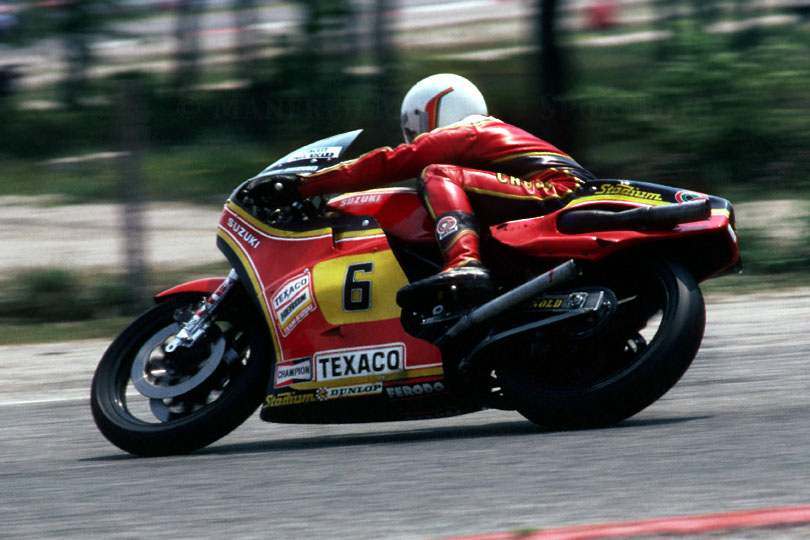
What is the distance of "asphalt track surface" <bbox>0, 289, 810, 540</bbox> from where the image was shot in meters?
3.57

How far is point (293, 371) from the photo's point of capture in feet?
16.0

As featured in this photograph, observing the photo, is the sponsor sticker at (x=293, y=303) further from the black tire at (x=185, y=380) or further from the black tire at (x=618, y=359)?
the black tire at (x=618, y=359)

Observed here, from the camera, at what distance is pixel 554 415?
181 inches

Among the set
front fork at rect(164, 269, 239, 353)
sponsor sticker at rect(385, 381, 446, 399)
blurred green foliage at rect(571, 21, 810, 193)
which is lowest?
blurred green foliage at rect(571, 21, 810, 193)

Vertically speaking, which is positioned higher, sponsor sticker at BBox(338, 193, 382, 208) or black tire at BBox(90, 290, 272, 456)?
sponsor sticker at BBox(338, 193, 382, 208)

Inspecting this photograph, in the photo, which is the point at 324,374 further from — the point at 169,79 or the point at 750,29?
the point at 169,79

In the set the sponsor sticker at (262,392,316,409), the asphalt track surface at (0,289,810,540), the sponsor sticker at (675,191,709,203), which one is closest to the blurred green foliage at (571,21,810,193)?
the asphalt track surface at (0,289,810,540)

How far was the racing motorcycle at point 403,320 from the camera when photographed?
4516mm

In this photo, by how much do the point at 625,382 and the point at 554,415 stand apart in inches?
12.7

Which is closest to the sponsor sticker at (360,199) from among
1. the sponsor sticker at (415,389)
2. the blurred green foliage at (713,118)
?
the sponsor sticker at (415,389)

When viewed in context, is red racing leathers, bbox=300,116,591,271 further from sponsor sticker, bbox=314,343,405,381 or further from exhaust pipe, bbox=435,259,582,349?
sponsor sticker, bbox=314,343,405,381

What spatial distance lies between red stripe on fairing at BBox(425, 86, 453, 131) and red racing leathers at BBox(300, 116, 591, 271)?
19cm

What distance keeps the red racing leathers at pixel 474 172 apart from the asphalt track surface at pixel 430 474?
934 millimetres

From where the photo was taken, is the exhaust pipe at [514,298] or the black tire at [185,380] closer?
the exhaust pipe at [514,298]
